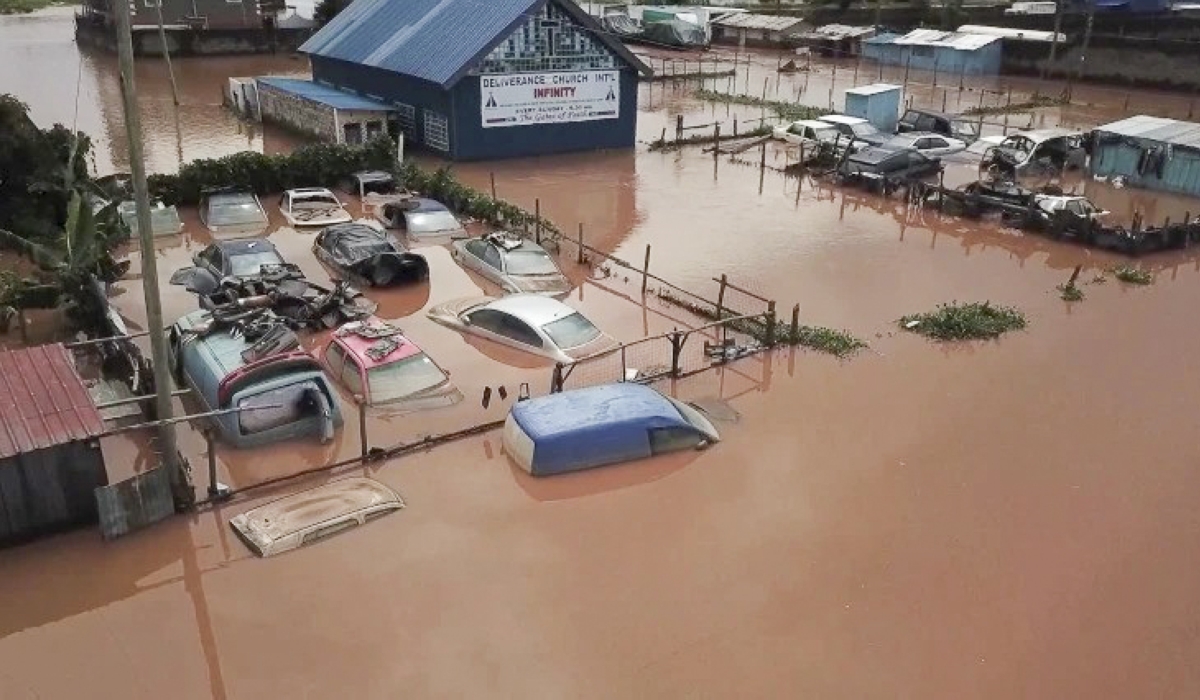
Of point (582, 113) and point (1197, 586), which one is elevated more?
point (582, 113)

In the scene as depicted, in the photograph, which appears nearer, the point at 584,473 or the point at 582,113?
the point at 584,473

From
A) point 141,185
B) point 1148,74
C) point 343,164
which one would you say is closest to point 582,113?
point 343,164

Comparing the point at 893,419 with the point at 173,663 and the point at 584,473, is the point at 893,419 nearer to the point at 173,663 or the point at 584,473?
the point at 584,473

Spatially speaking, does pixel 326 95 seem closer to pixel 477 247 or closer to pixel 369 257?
pixel 477 247

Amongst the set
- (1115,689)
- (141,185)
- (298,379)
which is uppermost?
(141,185)

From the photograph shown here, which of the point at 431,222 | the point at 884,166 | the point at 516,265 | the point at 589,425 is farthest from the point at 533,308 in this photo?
the point at 884,166

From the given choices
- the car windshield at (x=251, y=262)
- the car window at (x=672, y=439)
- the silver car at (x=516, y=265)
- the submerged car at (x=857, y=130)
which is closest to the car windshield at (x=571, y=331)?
the silver car at (x=516, y=265)

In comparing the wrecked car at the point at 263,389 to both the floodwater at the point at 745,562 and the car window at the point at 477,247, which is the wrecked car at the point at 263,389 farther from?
the car window at the point at 477,247
